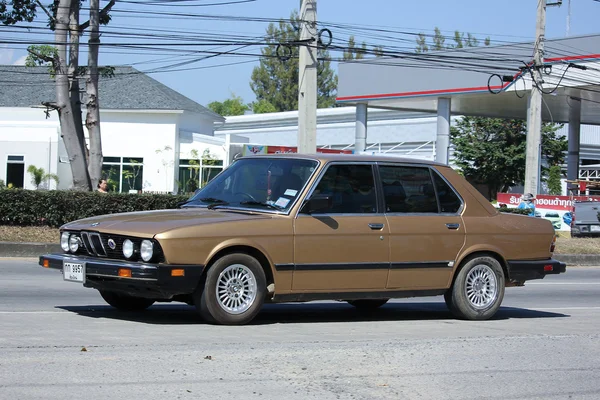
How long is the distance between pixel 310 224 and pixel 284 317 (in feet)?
4.48

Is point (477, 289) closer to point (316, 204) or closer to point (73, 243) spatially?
point (316, 204)

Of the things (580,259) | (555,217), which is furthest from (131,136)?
(580,259)

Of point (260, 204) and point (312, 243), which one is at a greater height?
point (260, 204)

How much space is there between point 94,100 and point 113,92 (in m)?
23.6

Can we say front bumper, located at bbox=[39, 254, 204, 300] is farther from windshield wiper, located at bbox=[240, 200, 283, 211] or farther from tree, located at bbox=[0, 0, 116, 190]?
tree, located at bbox=[0, 0, 116, 190]

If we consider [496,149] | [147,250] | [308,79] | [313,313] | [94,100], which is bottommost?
[313,313]

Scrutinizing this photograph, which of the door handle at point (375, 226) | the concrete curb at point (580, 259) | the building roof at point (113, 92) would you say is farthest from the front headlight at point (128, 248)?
the building roof at point (113, 92)

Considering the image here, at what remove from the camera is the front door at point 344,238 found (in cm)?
861

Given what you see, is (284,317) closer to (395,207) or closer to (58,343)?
(395,207)

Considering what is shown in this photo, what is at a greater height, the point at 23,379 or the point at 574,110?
the point at 574,110

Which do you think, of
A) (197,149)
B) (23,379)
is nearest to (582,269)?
(23,379)

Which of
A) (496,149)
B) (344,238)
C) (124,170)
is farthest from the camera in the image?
(496,149)

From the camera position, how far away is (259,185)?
910 cm

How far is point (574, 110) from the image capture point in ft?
127
